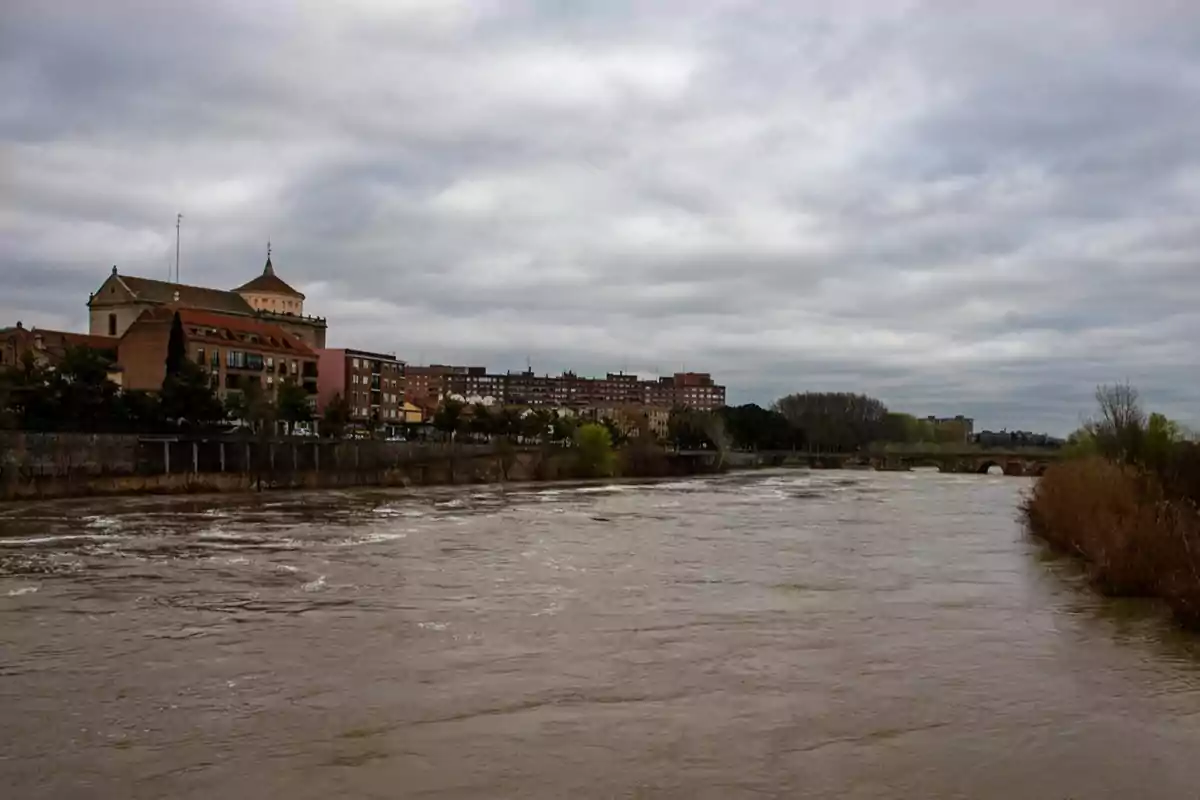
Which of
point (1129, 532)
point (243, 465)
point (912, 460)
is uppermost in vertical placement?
point (243, 465)

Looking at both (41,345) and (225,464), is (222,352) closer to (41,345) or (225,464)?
(41,345)

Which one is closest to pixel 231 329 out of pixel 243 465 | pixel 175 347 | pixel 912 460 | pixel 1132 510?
pixel 175 347

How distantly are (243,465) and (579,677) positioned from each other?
1977 inches

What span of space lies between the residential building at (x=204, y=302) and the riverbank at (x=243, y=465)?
27.5 metres

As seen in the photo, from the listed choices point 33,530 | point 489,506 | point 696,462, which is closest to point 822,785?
point 33,530

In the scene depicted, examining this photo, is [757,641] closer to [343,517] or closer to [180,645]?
[180,645]

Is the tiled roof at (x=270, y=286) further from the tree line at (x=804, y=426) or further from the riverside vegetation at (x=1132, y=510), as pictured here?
the riverside vegetation at (x=1132, y=510)

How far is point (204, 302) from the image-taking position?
10175cm

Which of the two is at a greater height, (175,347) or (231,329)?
(231,329)

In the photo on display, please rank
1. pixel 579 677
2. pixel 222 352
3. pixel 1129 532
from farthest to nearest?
pixel 222 352 < pixel 1129 532 < pixel 579 677

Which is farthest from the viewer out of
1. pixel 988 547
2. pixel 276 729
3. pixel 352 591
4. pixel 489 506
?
pixel 489 506

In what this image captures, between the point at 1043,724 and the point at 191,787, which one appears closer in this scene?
the point at 191,787

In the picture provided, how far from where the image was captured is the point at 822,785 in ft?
30.2

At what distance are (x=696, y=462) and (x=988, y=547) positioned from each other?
268 ft
